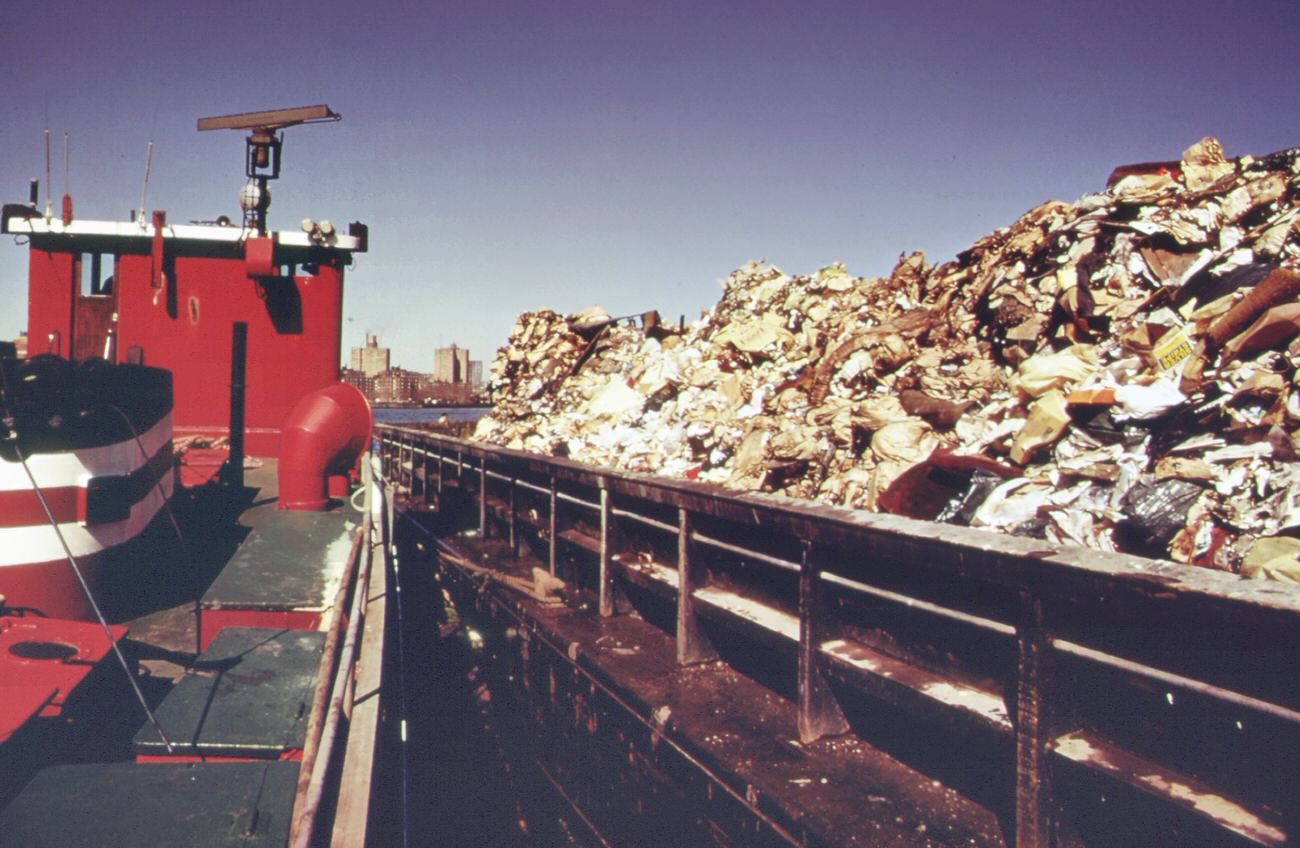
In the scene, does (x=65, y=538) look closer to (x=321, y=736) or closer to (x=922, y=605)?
(x=321, y=736)

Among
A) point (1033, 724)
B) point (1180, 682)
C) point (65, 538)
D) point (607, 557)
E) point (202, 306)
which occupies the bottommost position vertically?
point (607, 557)

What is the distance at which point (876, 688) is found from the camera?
294cm

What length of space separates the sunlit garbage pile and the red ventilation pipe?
8.47 ft

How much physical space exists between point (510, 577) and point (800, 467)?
2689mm

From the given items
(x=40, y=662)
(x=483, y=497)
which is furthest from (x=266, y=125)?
(x=40, y=662)

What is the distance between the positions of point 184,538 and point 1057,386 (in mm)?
5883

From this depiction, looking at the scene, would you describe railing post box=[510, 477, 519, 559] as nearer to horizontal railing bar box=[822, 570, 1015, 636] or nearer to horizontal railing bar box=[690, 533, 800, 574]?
horizontal railing bar box=[690, 533, 800, 574]

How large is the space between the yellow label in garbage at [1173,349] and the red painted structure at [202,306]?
286 inches

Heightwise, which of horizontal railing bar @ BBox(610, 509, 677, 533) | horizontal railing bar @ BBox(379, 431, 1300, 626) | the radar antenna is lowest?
horizontal railing bar @ BBox(610, 509, 677, 533)

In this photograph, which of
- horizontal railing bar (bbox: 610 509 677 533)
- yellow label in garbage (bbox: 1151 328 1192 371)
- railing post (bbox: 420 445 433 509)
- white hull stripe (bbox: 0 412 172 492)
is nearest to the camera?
white hull stripe (bbox: 0 412 172 492)

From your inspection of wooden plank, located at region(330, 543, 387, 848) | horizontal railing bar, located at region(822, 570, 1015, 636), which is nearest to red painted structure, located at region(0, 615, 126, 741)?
wooden plank, located at region(330, 543, 387, 848)

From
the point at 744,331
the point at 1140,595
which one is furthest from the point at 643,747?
the point at 744,331

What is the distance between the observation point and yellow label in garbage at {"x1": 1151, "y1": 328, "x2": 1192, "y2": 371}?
157 inches

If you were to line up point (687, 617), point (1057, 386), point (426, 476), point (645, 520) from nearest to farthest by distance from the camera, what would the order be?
point (687, 617), point (1057, 386), point (645, 520), point (426, 476)
